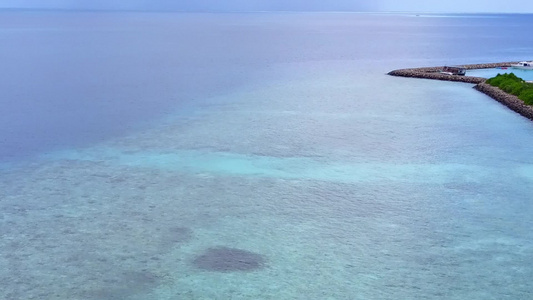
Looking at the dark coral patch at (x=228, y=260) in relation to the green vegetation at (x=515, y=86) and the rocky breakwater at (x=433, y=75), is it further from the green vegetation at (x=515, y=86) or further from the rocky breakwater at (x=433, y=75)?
the rocky breakwater at (x=433, y=75)

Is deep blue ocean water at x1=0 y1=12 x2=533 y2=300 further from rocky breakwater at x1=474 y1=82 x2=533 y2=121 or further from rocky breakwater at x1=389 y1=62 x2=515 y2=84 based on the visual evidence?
rocky breakwater at x1=389 y1=62 x2=515 y2=84

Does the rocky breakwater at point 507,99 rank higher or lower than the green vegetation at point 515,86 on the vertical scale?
lower

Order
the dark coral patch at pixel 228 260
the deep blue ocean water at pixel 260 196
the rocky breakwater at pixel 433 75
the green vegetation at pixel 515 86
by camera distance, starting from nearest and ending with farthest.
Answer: the deep blue ocean water at pixel 260 196
the dark coral patch at pixel 228 260
the green vegetation at pixel 515 86
the rocky breakwater at pixel 433 75

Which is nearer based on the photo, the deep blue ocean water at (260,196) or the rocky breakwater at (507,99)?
the deep blue ocean water at (260,196)

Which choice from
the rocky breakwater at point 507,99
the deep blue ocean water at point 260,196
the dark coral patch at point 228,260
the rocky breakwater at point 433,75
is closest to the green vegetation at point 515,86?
the rocky breakwater at point 507,99

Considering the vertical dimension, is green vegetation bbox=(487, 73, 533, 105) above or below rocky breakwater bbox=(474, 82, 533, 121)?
above

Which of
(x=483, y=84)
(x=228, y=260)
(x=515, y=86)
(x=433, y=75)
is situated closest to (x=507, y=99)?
(x=515, y=86)

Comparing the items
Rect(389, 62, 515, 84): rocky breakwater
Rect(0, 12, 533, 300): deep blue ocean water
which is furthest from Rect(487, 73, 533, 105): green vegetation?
Rect(389, 62, 515, 84): rocky breakwater

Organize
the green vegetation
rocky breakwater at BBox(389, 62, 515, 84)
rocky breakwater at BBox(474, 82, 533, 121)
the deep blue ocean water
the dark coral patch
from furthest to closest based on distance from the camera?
rocky breakwater at BBox(389, 62, 515, 84) → the green vegetation → rocky breakwater at BBox(474, 82, 533, 121) → the dark coral patch → the deep blue ocean water
